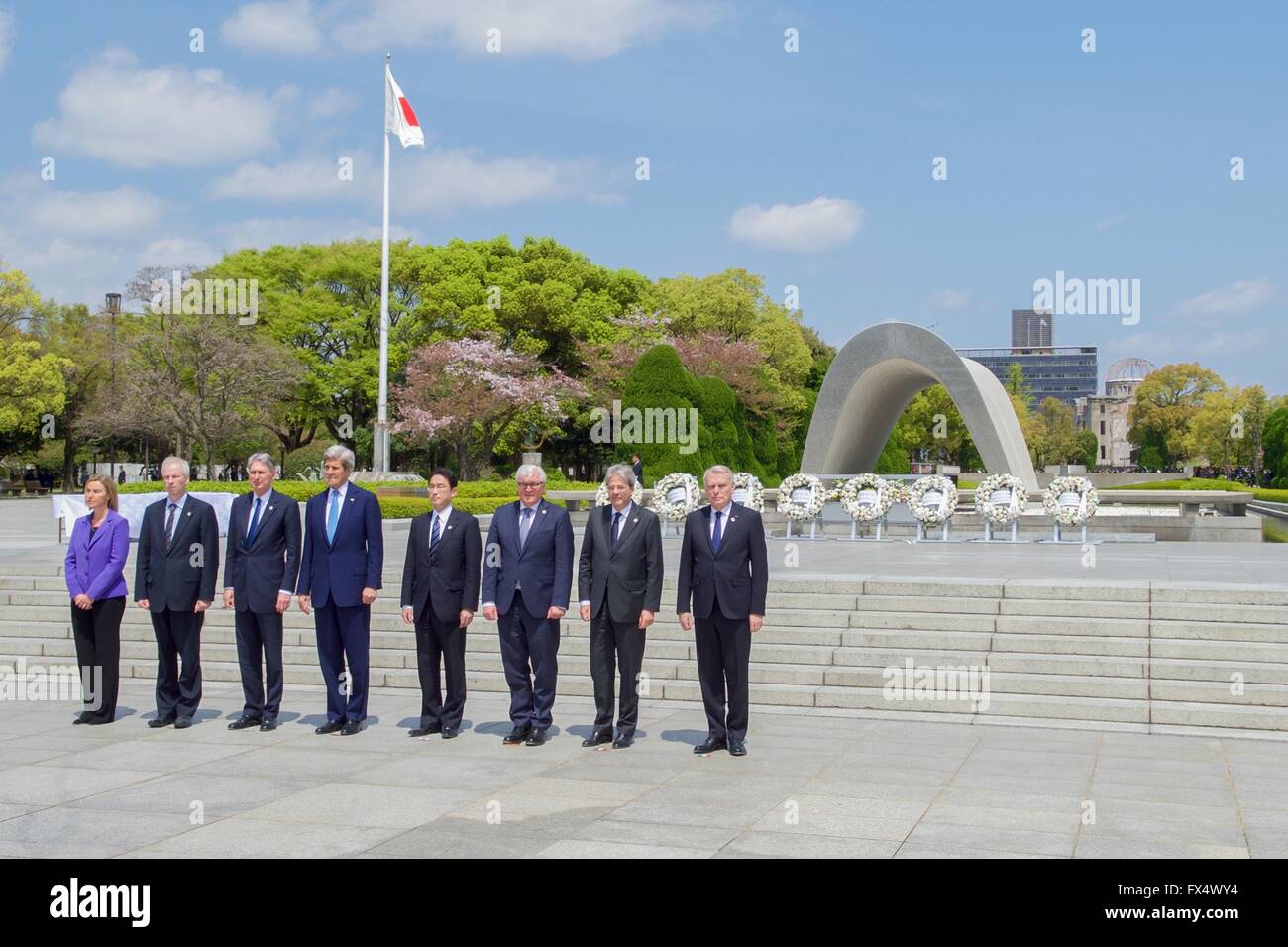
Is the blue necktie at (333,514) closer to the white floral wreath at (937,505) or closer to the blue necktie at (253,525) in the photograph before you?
the blue necktie at (253,525)

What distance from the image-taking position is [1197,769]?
7125 mm

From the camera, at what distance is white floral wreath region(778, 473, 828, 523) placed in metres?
20.6

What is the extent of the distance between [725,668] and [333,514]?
2.78 m

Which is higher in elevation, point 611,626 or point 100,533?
point 100,533

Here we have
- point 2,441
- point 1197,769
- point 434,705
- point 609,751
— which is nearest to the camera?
point 1197,769


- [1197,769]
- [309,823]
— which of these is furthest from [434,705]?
[1197,769]

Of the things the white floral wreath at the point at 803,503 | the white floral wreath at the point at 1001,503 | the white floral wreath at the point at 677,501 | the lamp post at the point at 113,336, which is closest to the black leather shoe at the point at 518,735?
the white floral wreath at the point at 677,501

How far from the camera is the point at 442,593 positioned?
7973 millimetres

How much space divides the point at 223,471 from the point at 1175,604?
47.8m

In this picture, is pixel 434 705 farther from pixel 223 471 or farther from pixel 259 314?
pixel 223 471

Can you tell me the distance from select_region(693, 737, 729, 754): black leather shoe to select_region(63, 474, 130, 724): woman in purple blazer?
13.3 ft

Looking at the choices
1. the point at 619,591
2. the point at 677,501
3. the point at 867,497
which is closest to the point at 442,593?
the point at 619,591

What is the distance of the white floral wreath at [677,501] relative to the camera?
66.5ft
